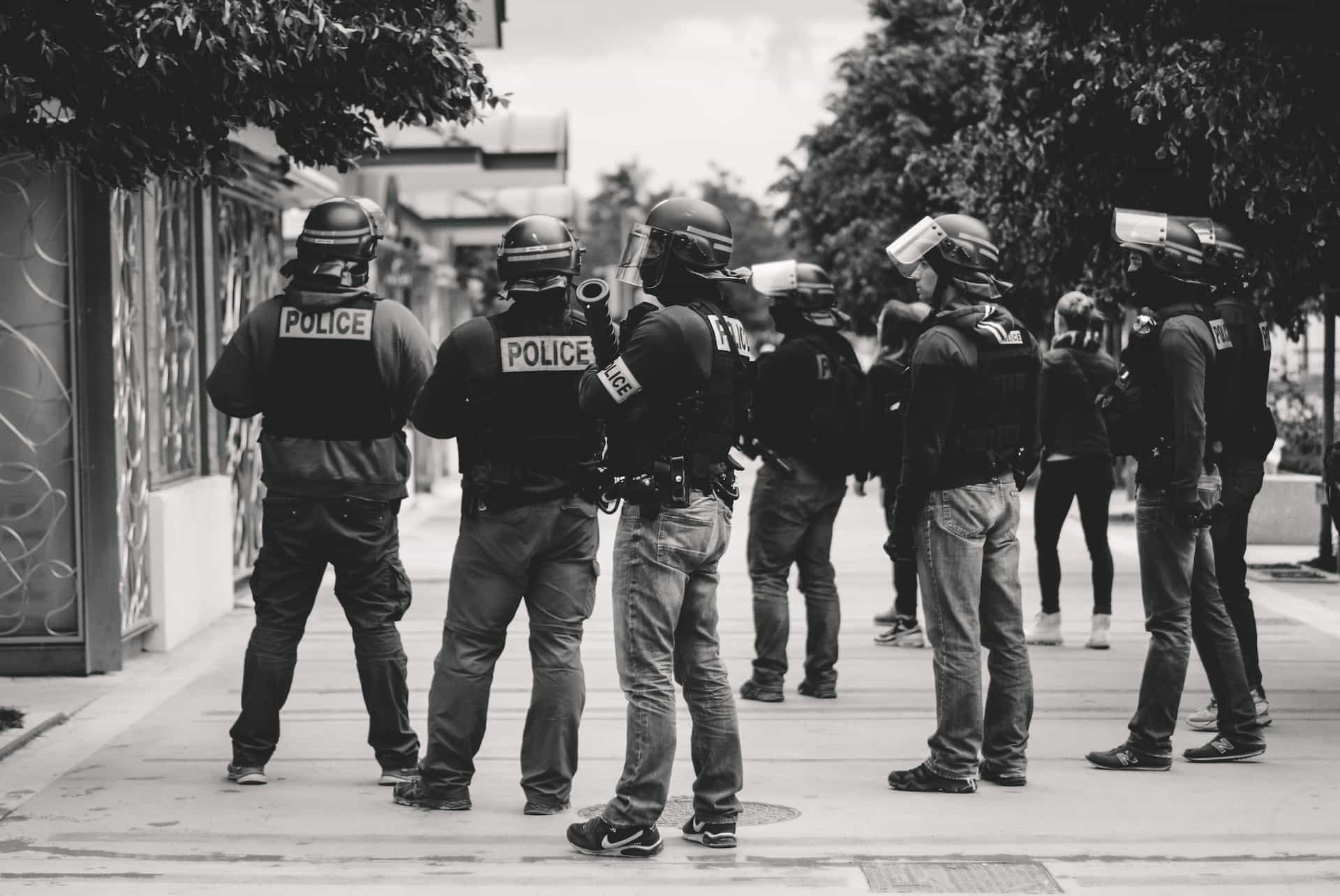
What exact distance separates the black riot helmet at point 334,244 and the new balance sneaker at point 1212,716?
12.4ft

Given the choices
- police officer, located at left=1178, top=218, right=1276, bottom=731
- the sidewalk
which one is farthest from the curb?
police officer, located at left=1178, top=218, right=1276, bottom=731

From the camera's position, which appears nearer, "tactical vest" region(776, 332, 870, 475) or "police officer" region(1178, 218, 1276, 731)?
"police officer" region(1178, 218, 1276, 731)

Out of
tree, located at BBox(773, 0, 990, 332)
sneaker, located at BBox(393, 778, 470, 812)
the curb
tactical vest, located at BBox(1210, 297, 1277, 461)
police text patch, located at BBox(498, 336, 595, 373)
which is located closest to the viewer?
police text patch, located at BBox(498, 336, 595, 373)

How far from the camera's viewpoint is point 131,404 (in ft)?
30.3

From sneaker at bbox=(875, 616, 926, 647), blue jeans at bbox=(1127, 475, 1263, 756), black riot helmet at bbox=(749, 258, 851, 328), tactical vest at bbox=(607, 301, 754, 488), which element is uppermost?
black riot helmet at bbox=(749, 258, 851, 328)

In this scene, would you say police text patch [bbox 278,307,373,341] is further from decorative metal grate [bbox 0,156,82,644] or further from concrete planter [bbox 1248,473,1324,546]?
concrete planter [bbox 1248,473,1324,546]

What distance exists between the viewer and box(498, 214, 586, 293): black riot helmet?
5754 millimetres

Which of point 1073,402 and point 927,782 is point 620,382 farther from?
point 1073,402

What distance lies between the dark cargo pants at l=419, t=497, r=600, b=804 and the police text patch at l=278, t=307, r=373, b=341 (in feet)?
2.56

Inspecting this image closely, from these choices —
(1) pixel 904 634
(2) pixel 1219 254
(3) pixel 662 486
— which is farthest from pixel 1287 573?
(3) pixel 662 486

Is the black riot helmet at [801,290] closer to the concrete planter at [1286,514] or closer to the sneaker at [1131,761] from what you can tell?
the sneaker at [1131,761]

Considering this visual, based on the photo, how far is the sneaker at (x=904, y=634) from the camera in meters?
9.72

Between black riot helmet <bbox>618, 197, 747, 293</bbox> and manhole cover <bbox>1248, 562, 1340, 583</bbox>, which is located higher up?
black riot helmet <bbox>618, 197, 747, 293</bbox>

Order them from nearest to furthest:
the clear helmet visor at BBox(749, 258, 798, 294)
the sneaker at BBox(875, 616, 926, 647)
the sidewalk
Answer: the sidewalk
the clear helmet visor at BBox(749, 258, 798, 294)
the sneaker at BBox(875, 616, 926, 647)
